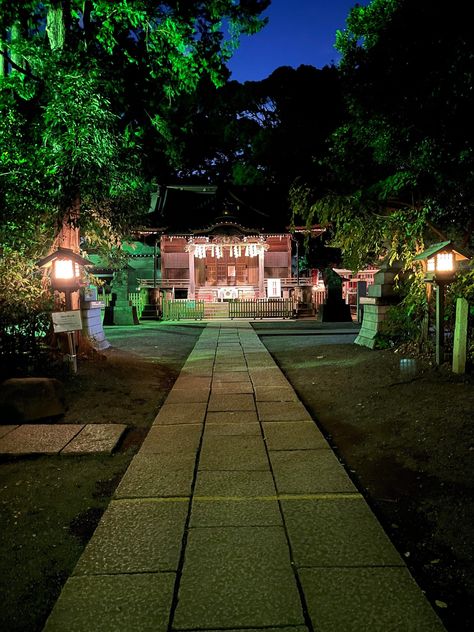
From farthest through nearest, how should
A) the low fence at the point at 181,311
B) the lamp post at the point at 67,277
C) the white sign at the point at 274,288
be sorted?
the white sign at the point at 274,288 → the low fence at the point at 181,311 → the lamp post at the point at 67,277

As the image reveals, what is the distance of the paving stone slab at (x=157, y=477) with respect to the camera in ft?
10.4

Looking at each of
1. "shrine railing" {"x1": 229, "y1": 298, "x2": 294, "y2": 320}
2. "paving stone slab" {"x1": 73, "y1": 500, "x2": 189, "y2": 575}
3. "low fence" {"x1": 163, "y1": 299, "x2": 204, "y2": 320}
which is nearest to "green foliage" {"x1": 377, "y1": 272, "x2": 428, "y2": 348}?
"paving stone slab" {"x1": 73, "y1": 500, "x2": 189, "y2": 575}

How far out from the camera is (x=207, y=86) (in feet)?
96.3

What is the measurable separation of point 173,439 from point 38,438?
1491 millimetres

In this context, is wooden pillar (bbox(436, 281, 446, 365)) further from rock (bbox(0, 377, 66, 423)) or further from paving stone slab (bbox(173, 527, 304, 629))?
rock (bbox(0, 377, 66, 423))

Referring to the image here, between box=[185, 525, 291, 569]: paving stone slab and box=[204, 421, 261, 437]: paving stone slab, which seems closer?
box=[185, 525, 291, 569]: paving stone slab

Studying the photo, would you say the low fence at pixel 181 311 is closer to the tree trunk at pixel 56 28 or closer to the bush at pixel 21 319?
the tree trunk at pixel 56 28

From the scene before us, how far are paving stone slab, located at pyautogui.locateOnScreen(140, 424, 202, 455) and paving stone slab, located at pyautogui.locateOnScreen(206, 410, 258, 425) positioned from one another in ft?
0.93

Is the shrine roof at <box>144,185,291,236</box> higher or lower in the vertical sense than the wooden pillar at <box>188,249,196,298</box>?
higher

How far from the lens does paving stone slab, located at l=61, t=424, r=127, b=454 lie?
416 centimetres

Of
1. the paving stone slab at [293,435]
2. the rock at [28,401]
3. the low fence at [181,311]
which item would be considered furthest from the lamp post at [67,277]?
the low fence at [181,311]

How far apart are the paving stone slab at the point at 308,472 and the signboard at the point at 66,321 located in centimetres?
442

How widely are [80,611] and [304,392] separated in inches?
193

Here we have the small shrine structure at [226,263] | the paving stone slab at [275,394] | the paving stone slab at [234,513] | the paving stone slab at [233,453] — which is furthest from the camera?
the small shrine structure at [226,263]
